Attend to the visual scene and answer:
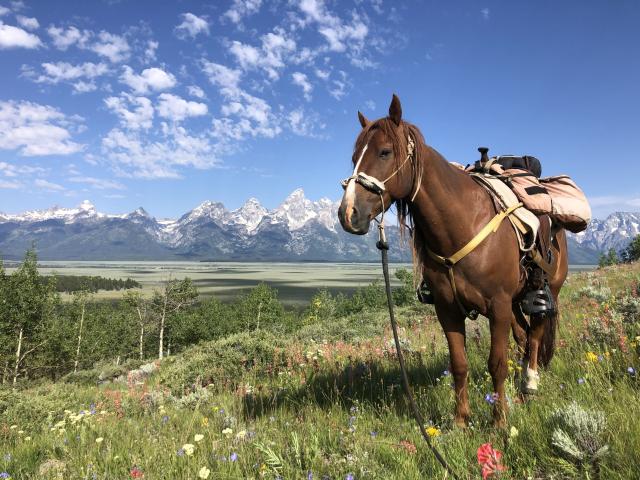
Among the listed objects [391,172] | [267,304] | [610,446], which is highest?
[391,172]

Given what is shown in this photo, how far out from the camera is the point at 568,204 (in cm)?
452

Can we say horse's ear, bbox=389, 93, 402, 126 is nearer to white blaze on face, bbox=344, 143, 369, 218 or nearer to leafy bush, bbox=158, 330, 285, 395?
white blaze on face, bbox=344, 143, 369, 218

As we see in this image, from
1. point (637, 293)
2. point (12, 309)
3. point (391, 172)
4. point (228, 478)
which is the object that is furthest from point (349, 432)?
point (12, 309)

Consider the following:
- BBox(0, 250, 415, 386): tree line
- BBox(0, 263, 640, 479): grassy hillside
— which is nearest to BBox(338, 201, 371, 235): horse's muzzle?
BBox(0, 263, 640, 479): grassy hillside

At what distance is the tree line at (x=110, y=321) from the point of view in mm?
45844

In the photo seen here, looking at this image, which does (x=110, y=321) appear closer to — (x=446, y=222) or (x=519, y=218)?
(x=446, y=222)

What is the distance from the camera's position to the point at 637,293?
8414mm

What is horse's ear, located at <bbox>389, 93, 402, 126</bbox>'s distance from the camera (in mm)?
3242

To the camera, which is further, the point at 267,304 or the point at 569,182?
the point at 267,304

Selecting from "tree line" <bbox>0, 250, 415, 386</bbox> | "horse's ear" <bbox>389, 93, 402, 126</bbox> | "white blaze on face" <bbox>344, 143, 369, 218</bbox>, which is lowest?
"tree line" <bbox>0, 250, 415, 386</bbox>

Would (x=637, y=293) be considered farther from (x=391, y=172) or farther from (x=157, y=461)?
(x=157, y=461)

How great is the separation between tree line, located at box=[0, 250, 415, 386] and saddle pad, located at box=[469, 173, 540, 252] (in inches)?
1908

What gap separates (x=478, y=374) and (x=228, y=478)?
4013 millimetres

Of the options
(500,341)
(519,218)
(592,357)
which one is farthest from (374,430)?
(519,218)
